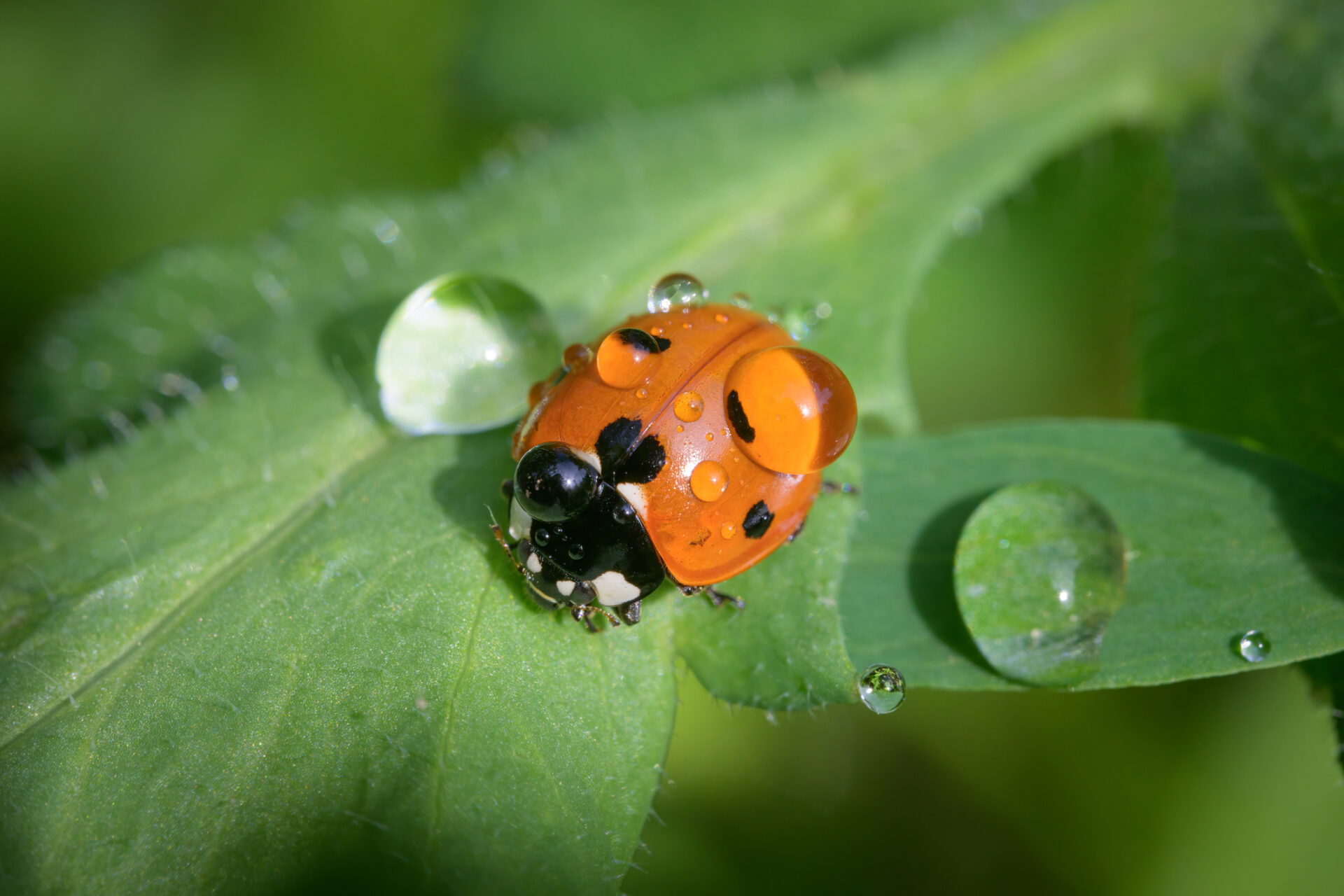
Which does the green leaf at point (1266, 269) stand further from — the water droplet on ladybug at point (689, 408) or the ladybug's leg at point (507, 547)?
the ladybug's leg at point (507, 547)

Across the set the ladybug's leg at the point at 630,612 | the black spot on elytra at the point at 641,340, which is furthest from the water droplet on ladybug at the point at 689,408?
the ladybug's leg at the point at 630,612

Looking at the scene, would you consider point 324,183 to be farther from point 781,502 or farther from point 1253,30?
point 1253,30

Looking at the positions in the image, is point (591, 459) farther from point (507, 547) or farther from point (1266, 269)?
point (1266, 269)

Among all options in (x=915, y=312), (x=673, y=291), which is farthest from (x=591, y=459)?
(x=915, y=312)

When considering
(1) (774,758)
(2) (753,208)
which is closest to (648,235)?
(2) (753,208)

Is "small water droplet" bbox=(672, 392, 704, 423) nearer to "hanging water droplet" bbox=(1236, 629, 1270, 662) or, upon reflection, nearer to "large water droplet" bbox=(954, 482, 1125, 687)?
"large water droplet" bbox=(954, 482, 1125, 687)

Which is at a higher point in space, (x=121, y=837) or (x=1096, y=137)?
(x=1096, y=137)

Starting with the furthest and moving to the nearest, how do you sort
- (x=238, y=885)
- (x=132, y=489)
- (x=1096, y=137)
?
1. (x=1096, y=137)
2. (x=132, y=489)
3. (x=238, y=885)
